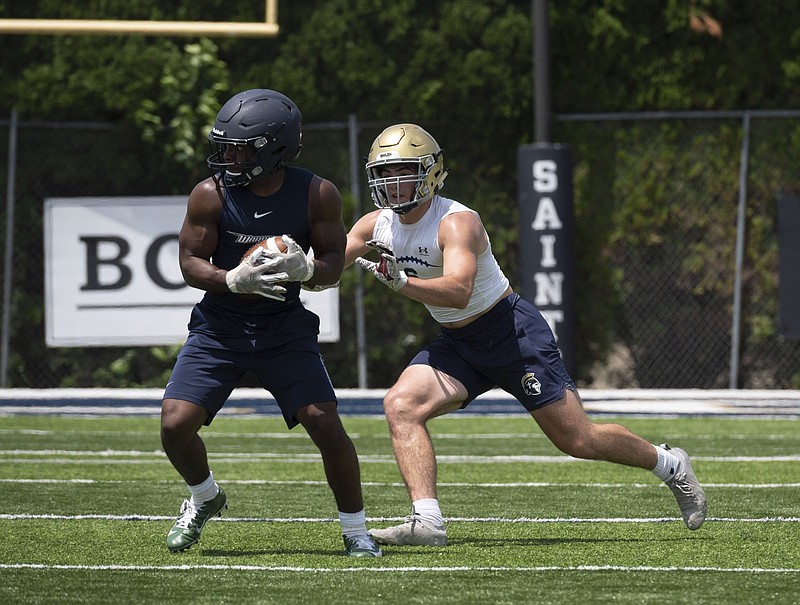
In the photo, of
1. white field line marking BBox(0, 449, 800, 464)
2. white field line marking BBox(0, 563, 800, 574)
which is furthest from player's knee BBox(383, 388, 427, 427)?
white field line marking BBox(0, 449, 800, 464)

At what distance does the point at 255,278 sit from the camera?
524cm

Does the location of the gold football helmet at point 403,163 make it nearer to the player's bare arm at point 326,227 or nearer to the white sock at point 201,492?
the player's bare arm at point 326,227

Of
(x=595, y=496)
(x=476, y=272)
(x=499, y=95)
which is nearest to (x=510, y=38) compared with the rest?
(x=499, y=95)

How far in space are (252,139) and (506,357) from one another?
147 centimetres

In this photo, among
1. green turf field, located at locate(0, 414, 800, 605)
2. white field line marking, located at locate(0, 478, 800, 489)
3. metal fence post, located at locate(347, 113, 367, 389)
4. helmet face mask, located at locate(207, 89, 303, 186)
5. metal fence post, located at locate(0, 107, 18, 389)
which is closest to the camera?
green turf field, located at locate(0, 414, 800, 605)

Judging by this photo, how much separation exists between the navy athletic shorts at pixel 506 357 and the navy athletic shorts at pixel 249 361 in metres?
0.78

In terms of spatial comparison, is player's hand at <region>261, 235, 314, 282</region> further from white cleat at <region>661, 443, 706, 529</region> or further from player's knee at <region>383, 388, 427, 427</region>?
white cleat at <region>661, 443, 706, 529</region>

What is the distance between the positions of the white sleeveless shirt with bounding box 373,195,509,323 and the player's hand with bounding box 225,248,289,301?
0.97 metres

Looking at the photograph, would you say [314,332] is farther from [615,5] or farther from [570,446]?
[615,5]

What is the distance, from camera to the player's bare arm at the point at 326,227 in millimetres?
5570

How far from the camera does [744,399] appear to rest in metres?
14.2

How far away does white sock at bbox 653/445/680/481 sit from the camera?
6223 mm

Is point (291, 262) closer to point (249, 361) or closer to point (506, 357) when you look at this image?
point (249, 361)

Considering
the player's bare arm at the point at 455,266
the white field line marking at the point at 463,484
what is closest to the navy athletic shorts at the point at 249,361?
the player's bare arm at the point at 455,266
